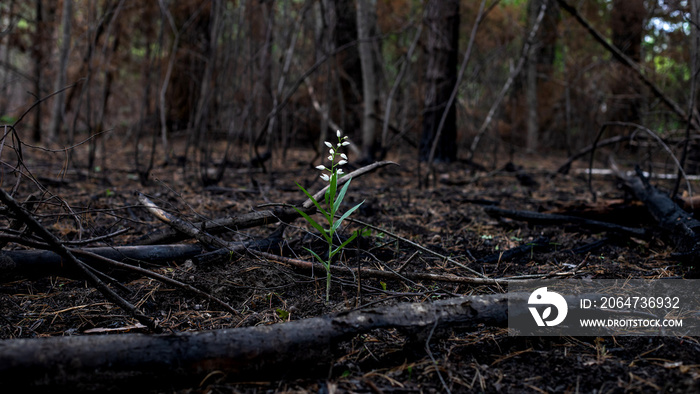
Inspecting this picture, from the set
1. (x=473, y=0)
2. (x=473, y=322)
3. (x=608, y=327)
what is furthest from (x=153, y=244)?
(x=473, y=0)

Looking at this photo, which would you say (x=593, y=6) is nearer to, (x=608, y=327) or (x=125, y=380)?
(x=608, y=327)

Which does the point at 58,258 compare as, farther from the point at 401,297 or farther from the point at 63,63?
the point at 63,63

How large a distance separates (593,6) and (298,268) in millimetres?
12928

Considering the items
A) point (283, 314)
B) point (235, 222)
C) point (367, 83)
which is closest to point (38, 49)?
point (367, 83)

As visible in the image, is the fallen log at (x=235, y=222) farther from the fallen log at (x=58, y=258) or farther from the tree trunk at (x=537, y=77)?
the tree trunk at (x=537, y=77)

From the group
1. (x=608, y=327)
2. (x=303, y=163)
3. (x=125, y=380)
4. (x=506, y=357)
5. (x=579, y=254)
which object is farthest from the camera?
(x=303, y=163)

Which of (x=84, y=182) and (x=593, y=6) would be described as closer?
(x=84, y=182)

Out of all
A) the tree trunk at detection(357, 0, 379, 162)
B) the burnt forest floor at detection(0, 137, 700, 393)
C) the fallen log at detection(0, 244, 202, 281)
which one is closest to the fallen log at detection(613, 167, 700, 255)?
the burnt forest floor at detection(0, 137, 700, 393)

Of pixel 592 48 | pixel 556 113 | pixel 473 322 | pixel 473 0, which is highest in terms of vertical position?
pixel 473 0

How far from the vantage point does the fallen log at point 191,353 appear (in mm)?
1140

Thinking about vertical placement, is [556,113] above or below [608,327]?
above

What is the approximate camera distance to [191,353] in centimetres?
123

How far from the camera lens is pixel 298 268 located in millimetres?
2119

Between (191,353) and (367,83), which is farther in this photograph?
(367,83)
